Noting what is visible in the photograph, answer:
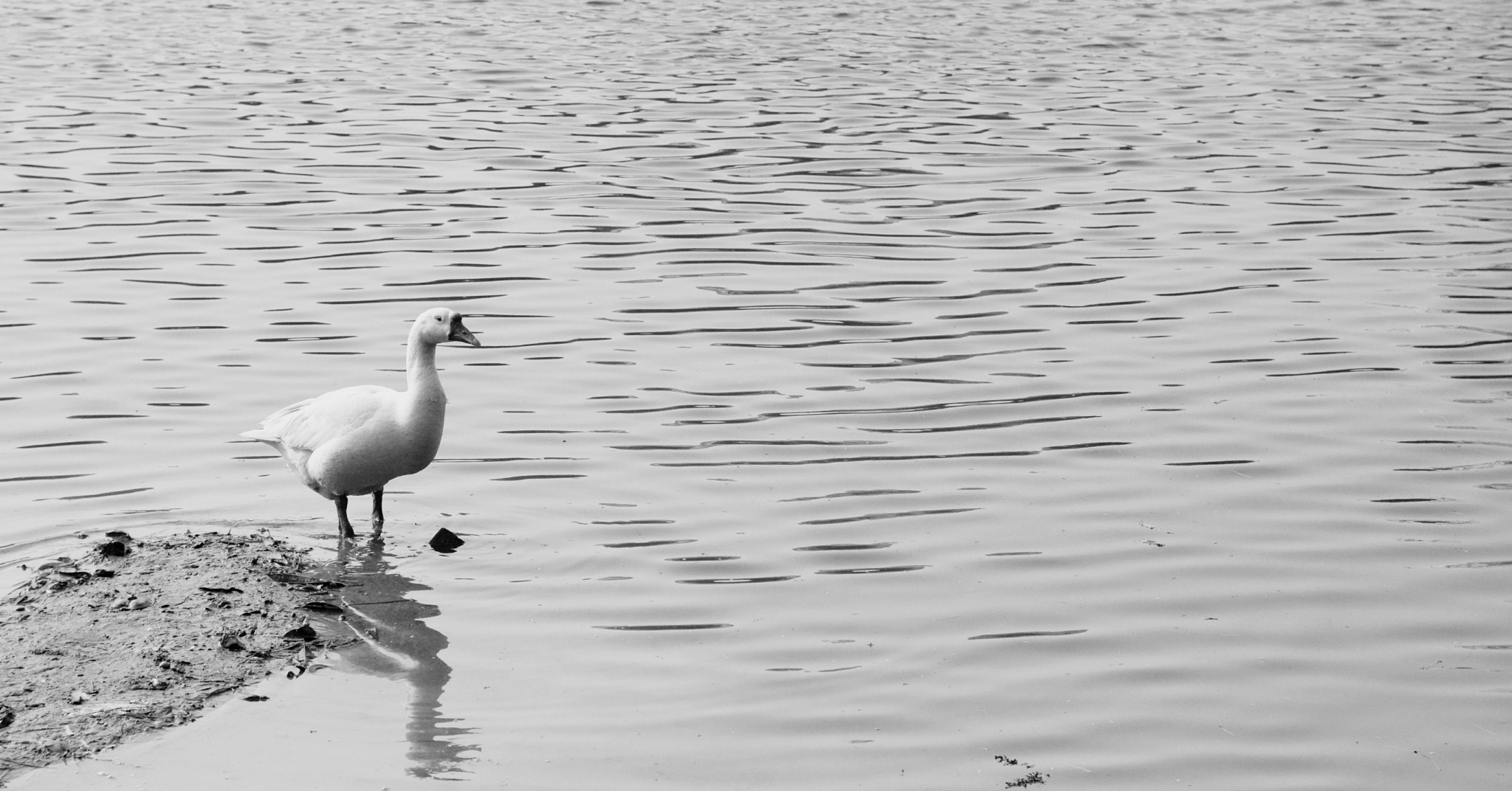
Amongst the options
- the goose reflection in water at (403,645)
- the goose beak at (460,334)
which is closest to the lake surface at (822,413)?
the goose reflection in water at (403,645)

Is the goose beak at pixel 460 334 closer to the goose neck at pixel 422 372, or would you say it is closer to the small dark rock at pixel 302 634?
the goose neck at pixel 422 372

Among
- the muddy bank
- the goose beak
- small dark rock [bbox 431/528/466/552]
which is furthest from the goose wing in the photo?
small dark rock [bbox 431/528/466/552]

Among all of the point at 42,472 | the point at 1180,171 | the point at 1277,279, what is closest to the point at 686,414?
the point at 42,472

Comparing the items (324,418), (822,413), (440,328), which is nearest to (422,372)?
(440,328)

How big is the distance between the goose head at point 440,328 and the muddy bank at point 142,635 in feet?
3.98

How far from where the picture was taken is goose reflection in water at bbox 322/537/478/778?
237 inches

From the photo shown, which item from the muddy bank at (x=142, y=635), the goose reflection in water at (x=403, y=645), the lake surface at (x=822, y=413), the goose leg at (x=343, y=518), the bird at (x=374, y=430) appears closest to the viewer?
the muddy bank at (x=142, y=635)

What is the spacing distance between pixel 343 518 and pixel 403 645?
1284 millimetres

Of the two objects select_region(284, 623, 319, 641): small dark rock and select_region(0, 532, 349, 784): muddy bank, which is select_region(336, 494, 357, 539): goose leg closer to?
select_region(0, 532, 349, 784): muddy bank

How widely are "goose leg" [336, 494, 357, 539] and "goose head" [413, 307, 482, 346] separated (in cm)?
88

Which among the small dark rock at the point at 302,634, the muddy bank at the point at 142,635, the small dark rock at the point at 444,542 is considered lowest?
the small dark rock at the point at 444,542

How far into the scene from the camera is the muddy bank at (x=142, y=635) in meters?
5.88

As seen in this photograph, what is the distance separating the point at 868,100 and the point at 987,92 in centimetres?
162

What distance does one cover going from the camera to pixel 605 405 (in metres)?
9.75
